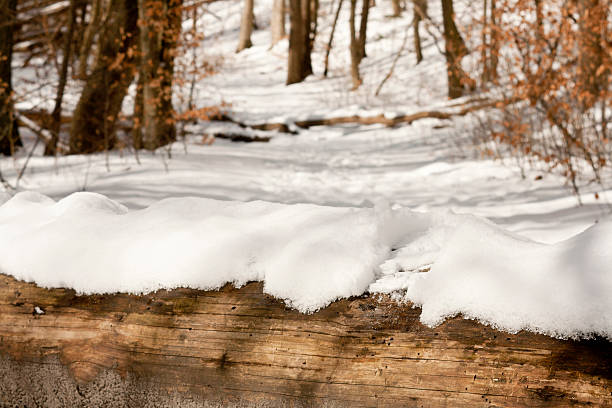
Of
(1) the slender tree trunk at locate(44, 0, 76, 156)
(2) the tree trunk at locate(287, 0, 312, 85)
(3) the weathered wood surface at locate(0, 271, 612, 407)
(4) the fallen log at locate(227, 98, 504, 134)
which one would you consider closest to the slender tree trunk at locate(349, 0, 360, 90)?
(2) the tree trunk at locate(287, 0, 312, 85)

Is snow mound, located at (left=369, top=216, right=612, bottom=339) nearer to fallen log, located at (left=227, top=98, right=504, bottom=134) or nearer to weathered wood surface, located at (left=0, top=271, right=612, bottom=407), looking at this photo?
weathered wood surface, located at (left=0, top=271, right=612, bottom=407)

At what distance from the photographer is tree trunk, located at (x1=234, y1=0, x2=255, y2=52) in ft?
65.0

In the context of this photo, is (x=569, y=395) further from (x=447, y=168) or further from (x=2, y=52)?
(x=2, y=52)

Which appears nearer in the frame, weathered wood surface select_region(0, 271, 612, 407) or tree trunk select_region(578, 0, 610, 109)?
weathered wood surface select_region(0, 271, 612, 407)

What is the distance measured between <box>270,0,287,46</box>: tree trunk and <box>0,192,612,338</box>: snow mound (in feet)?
61.2

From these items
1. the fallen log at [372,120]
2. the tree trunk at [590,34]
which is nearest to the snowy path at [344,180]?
the tree trunk at [590,34]

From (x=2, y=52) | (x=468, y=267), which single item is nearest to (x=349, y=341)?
(x=468, y=267)

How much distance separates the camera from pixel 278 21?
64.0 ft

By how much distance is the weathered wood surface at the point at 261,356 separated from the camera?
51.9 inches

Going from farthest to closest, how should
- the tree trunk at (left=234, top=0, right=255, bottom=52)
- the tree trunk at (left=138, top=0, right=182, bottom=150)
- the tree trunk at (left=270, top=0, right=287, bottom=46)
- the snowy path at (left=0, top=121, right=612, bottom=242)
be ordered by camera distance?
the tree trunk at (left=234, top=0, right=255, bottom=52), the tree trunk at (left=270, top=0, right=287, bottom=46), the tree trunk at (left=138, top=0, right=182, bottom=150), the snowy path at (left=0, top=121, right=612, bottom=242)

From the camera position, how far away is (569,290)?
1.27 metres

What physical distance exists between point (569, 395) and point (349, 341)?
58cm

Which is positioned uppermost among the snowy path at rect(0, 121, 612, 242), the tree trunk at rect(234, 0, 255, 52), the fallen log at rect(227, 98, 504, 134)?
A: the tree trunk at rect(234, 0, 255, 52)

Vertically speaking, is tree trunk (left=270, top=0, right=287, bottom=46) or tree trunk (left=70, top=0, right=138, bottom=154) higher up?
tree trunk (left=270, top=0, right=287, bottom=46)
